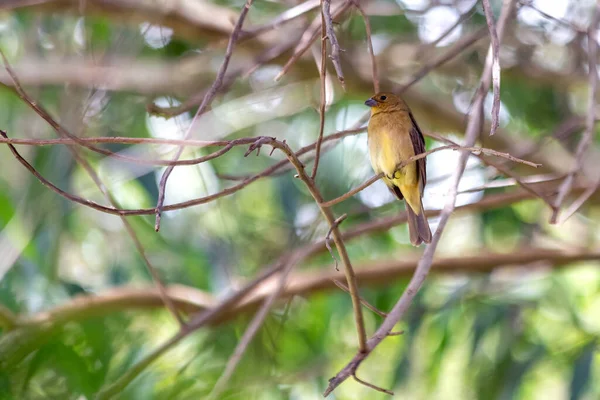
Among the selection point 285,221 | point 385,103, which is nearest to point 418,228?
point 385,103

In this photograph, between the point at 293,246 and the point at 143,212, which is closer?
the point at 143,212

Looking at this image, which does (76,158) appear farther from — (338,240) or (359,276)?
(359,276)

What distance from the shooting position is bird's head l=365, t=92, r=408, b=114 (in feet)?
15.0

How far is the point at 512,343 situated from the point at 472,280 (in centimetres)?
63

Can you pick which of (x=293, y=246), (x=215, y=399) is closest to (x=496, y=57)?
(x=215, y=399)

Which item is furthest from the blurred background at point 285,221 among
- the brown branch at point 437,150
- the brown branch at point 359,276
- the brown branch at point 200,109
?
the brown branch at point 437,150

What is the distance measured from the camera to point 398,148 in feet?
14.3

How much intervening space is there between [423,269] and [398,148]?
164cm

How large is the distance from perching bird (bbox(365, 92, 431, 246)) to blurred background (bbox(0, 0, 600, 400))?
0.27m

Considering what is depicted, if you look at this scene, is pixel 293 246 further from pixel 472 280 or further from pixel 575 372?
pixel 575 372

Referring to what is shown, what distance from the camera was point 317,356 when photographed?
6258mm

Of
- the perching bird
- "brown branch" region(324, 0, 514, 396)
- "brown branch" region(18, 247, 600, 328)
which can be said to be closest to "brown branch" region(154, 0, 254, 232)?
"brown branch" region(324, 0, 514, 396)

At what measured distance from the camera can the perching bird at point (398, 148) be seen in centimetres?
436

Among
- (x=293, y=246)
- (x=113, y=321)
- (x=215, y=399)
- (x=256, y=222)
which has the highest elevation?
(x=256, y=222)
